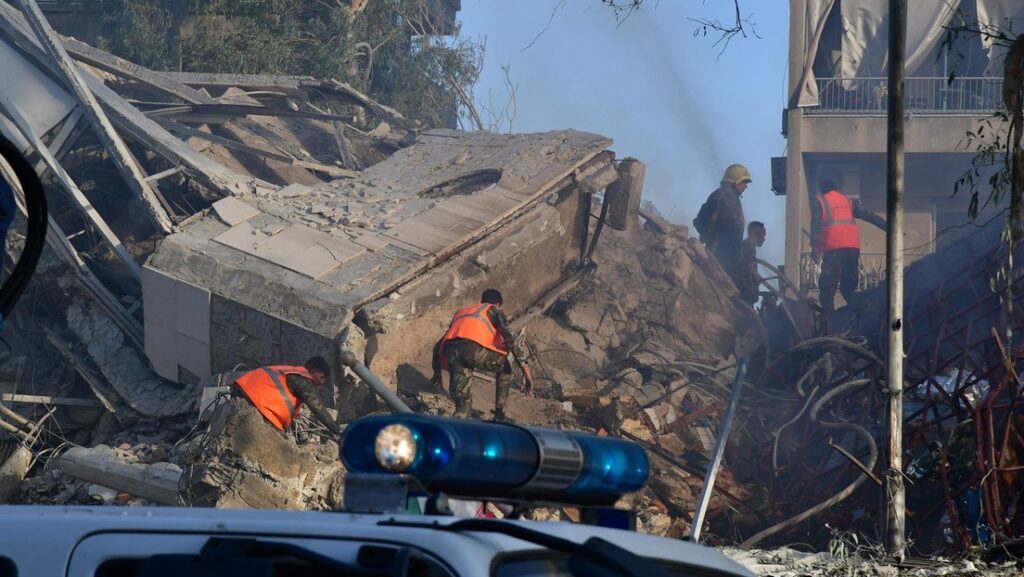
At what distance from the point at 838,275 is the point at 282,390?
23.9 ft

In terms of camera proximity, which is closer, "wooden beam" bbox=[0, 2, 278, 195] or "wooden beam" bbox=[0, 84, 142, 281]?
"wooden beam" bbox=[0, 84, 142, 281]

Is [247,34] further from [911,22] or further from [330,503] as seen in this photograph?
[330,503]

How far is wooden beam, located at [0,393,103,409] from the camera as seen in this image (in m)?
12.1

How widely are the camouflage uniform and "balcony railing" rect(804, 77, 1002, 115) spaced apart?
1099cm

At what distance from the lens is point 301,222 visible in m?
12.2

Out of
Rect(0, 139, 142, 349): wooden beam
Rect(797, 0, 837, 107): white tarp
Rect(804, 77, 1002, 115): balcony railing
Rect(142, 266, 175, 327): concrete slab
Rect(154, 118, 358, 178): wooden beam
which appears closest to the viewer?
Rect(142, 266, 175, 327): concrete slab

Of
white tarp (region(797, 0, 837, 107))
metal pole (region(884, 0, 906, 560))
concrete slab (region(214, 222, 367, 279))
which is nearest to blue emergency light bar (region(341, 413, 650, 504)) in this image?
metal pole (region(884, 0, 906, 560))

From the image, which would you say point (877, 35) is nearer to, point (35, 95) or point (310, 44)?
point (310, 44)

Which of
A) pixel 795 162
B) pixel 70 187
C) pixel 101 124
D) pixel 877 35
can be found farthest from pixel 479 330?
pixel 877 35

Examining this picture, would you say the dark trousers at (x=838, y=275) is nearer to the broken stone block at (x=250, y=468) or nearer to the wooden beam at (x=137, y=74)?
the broken stone block at (x=250, y=468)

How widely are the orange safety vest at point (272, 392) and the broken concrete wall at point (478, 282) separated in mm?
1098

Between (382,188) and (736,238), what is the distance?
15.8 ft

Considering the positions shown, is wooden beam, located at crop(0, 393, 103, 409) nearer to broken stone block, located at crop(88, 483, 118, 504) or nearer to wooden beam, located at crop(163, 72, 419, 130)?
broken stone block, located at crop(88, 483, 118, 504)

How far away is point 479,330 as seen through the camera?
10.6 meters
